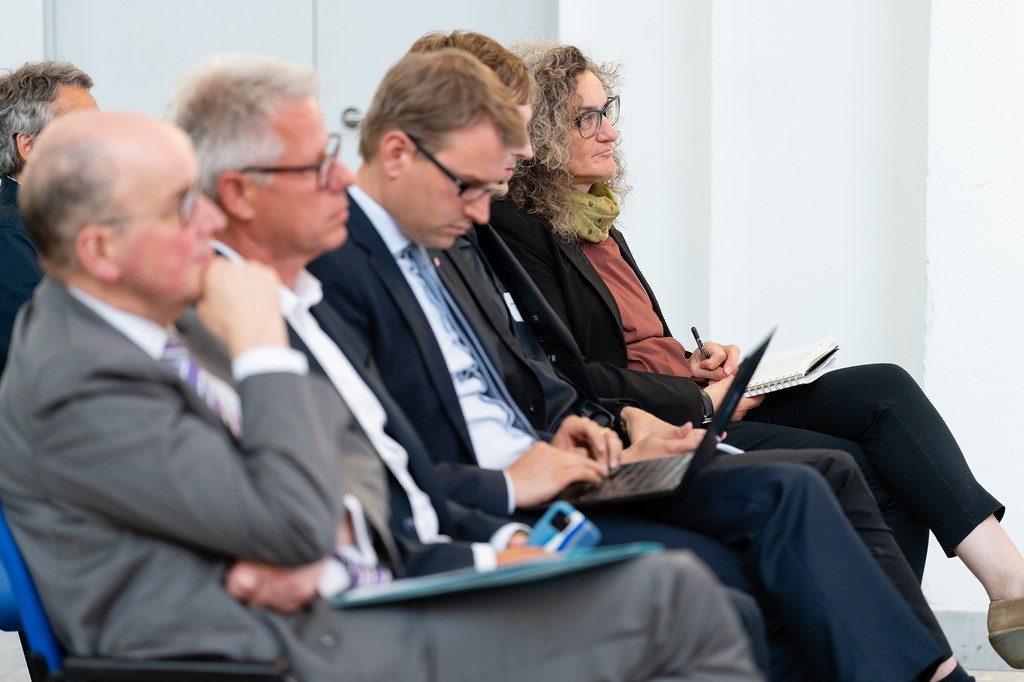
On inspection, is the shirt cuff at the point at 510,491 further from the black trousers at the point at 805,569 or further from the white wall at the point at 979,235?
the white wall at the point at 979,235

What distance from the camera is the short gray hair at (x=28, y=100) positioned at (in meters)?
3.35

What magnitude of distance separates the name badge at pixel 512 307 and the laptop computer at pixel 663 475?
476mm

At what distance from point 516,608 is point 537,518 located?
763 mm

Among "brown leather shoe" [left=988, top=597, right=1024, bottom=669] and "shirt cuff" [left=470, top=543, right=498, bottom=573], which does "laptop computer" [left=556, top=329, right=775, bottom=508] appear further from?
"brown leather shoe" [left=988, top=597, right=1024, bottom=669]

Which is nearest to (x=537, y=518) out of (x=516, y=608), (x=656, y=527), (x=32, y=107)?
(x=656, y=527)

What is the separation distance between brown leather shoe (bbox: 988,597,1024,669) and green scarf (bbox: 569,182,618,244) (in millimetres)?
1260

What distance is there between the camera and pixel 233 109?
1816 mm

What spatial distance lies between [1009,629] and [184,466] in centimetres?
205

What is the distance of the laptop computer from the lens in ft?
7.21

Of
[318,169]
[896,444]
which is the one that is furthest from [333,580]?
[896,444]

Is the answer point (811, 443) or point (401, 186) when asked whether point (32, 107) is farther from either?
point (811, 443)

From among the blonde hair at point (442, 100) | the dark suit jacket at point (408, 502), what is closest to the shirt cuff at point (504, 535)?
the dark suit jacket at point (408, 502)

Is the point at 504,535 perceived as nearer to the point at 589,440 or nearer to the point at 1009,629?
the point at 589,440

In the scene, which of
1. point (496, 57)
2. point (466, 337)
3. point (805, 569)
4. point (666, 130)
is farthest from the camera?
point (666, 130)
